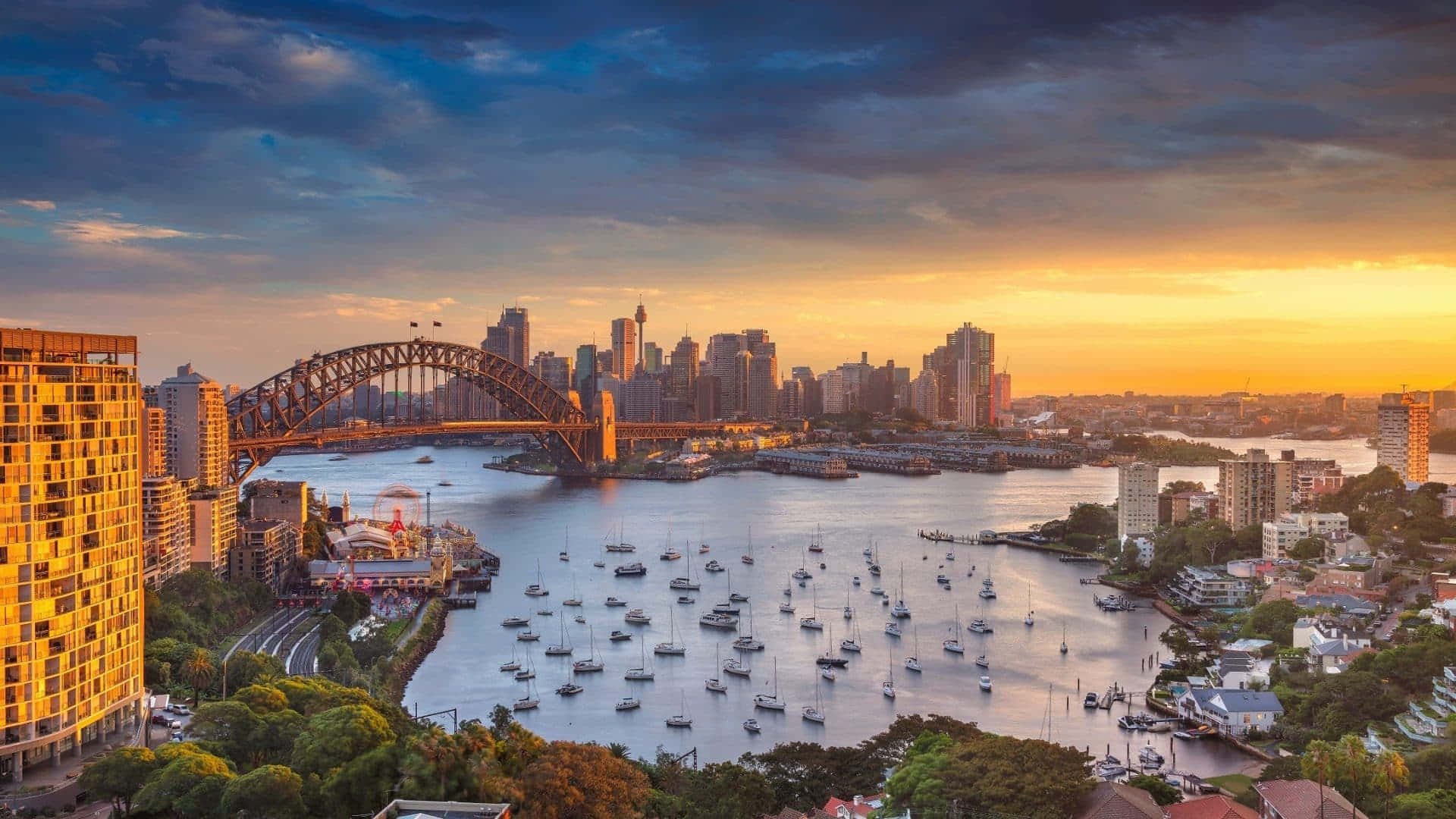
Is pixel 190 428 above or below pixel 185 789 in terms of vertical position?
above

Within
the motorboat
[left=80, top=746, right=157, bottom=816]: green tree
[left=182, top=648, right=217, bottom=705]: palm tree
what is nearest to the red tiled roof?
[left=80, top=746, right=157, bottom=816]: green tree

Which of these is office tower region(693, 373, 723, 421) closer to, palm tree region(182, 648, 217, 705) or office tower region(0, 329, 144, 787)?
palm tree region(182, 648, 217, 705)

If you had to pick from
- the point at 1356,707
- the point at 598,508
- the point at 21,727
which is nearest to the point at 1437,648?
the point at 1356,707

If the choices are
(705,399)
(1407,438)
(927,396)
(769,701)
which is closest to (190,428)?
(769,701)

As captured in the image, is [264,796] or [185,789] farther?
[185,789]

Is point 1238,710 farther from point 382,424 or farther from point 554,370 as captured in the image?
point 554,370

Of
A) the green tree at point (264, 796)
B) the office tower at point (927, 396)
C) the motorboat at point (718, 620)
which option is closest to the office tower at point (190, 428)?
the motorboat at point (718, 620)
